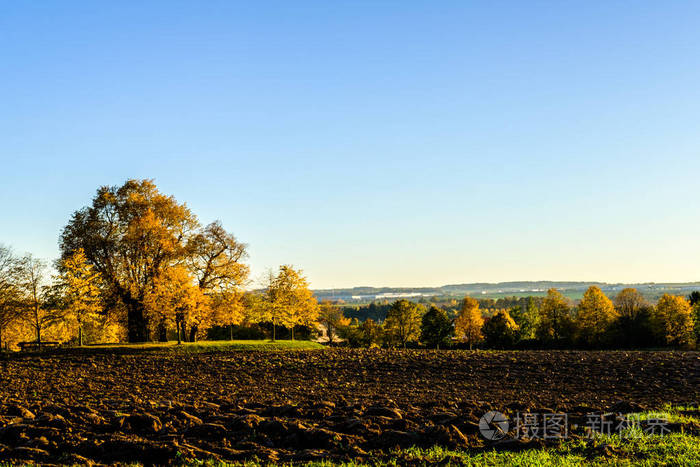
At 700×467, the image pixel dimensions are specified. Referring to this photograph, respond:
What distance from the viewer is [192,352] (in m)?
35.5

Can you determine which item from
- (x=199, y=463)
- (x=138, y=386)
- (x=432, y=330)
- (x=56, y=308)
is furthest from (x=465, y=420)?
(x=432, y=330)

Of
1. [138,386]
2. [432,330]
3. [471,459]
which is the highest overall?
[471,459]

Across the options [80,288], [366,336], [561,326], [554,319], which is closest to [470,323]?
[554,319]

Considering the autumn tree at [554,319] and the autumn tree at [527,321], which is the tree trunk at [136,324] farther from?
the autumn tree at [554,319]

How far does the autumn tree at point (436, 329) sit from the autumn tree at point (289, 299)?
1949cm

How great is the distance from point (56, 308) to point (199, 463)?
118 feet

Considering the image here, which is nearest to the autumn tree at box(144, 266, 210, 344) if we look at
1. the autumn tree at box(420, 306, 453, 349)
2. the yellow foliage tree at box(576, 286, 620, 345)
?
the autumn tree at box(420, 306, 453, 349)

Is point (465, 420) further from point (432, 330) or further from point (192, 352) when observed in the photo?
point (432, 330)

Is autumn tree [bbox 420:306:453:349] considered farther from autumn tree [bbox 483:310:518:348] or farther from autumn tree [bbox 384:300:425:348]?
autumn tree [bbox 483:310:518:348]

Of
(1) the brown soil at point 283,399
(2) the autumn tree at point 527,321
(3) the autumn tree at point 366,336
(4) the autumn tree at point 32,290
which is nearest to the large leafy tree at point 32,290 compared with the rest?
(4) the autumn tree at point 32,290

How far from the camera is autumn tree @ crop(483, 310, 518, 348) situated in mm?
59156

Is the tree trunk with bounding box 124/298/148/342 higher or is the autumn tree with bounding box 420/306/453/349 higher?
the tree trunk with bounding box 124/298/148/342

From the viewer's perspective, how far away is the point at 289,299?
165 ft

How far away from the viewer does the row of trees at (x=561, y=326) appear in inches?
2178
